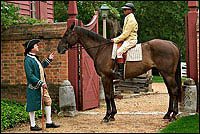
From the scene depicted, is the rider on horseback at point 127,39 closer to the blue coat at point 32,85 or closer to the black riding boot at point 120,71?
the black riding boot at point 120,71

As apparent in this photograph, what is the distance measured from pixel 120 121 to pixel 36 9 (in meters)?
9.14

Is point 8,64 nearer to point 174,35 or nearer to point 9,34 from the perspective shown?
point 9,34

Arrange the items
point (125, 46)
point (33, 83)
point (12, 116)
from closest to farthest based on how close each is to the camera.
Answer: point (33, 83)
point (125, 46)
point (12, 116)

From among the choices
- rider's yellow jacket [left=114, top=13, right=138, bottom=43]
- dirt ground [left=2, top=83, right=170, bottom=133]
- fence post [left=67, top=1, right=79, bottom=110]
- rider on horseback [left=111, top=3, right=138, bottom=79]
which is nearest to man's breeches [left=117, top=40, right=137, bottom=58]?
rider on horseback [left=111, top=3, right=138, bottom=79]

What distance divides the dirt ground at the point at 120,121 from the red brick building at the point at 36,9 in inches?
230

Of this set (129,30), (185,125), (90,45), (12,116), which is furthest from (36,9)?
(185,125)

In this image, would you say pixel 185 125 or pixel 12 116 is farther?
pixel 12 116

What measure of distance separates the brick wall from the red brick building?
12.7 ft

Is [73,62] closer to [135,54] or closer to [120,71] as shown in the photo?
[120,71]

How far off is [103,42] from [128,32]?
3.04 feet

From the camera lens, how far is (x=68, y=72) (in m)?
11.2

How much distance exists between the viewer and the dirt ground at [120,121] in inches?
329

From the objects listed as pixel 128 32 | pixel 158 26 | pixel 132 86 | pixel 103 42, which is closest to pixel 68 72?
pixel 103 42

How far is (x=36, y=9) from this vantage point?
55.7 feet
